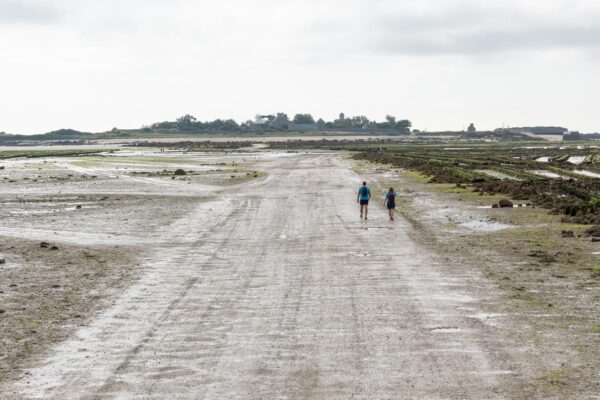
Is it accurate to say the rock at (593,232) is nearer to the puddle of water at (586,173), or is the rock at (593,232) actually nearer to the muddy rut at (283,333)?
the muddy rut at (283,333)

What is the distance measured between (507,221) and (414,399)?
26.5m

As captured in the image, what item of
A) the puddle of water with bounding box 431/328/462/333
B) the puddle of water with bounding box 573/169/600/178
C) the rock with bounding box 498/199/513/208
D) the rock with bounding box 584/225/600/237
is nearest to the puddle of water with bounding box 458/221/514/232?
the rock with bounding box 584/225/600/237

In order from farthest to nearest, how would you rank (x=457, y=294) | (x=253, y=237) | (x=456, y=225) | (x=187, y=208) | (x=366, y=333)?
(x=187, y=208)
(x=456, y=225)
(x=253, y=237)
(x=457, y=294)
(x=366, y=333)

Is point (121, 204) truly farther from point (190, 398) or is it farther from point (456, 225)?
point (190, 398)

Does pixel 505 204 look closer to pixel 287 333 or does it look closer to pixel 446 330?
pixel 446 330

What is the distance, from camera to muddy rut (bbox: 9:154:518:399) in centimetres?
1283

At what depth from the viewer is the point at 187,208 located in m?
45.6

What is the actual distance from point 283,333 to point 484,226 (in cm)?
2146

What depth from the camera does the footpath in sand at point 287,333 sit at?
42.1ft

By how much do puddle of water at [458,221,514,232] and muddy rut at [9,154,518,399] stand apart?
23.1ft

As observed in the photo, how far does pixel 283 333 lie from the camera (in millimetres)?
16172

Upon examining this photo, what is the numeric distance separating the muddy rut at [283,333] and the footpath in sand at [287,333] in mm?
34

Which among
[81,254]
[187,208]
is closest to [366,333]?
[81,254]

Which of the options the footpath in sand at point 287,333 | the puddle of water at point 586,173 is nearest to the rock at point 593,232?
the footpath in sand at point 287,333
